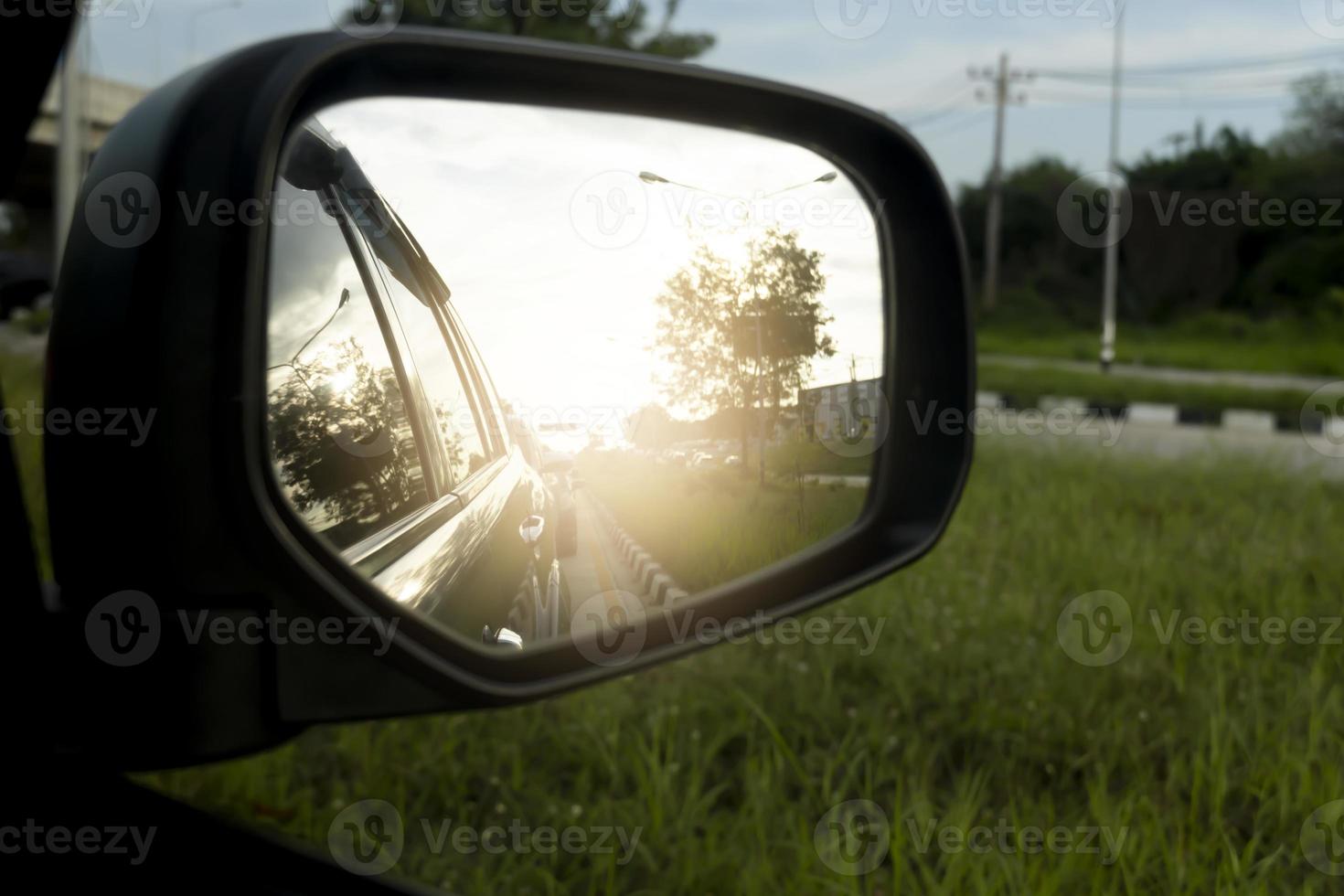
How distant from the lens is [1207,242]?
3669cm

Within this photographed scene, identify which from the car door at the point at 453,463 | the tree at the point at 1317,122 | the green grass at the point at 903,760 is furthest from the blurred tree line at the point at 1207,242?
the car door at the point at 453,463

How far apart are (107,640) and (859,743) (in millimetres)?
2345

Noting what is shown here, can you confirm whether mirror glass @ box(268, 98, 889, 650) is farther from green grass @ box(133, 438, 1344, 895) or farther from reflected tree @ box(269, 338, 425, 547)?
green grass @ box(133, 438, 1344, 895)

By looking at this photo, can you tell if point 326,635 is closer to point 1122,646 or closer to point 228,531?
point 228,531

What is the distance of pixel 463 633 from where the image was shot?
828mm

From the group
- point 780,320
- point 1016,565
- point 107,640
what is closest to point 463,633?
point 107,640

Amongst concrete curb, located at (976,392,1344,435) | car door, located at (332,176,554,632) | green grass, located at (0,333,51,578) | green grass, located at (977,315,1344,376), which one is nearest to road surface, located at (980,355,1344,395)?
green grass, located at (977,315,1344,376)

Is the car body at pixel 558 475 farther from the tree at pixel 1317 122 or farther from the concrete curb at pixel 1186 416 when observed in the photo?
the tree at pixel 1317 122

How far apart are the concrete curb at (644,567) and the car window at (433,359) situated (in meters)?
0.12

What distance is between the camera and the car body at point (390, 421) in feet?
2.60

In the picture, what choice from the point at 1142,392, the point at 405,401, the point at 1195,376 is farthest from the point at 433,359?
the point at 1195,376

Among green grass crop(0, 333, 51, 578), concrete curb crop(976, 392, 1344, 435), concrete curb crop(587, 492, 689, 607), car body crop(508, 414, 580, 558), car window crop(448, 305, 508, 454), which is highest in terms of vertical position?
car window crop(448, 305, 508, 454)

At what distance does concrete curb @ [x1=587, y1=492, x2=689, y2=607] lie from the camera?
839 millimetres

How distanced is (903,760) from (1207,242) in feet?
127
